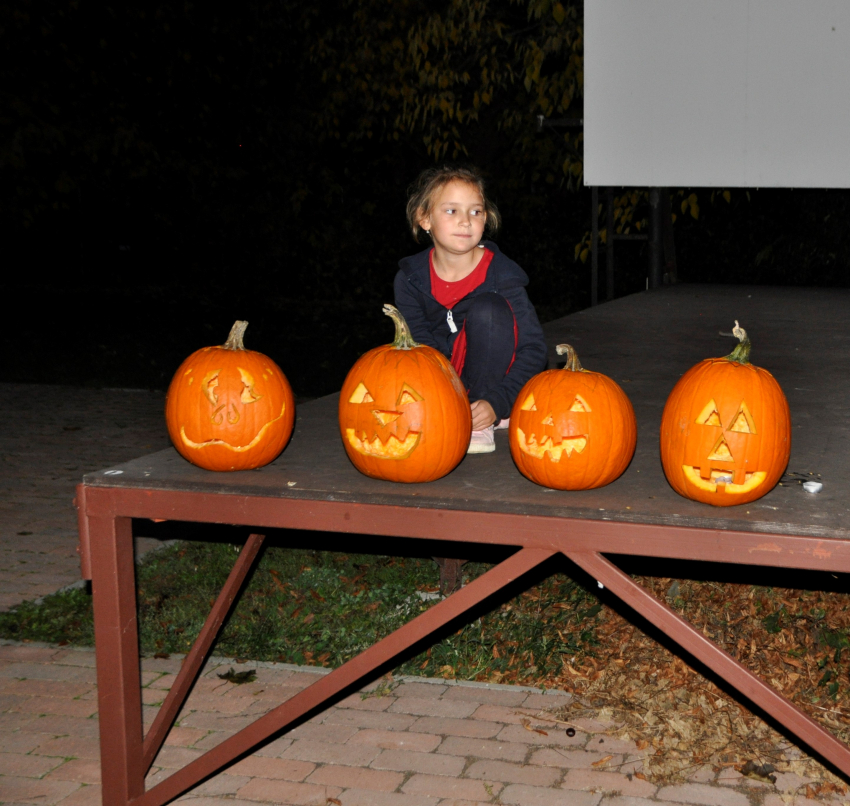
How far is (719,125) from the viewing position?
22.7 ft

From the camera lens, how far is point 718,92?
682 cm

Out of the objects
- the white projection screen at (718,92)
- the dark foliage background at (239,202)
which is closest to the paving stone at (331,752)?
the white projection screen at (718,92)

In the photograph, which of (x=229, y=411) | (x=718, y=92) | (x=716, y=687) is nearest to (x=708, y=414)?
(x=229, y=411)

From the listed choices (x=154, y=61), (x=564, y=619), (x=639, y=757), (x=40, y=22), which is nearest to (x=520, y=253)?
(x=154, y=61)

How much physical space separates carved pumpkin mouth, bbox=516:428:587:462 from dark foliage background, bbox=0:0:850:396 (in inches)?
224

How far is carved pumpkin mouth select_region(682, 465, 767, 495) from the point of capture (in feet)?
7.00

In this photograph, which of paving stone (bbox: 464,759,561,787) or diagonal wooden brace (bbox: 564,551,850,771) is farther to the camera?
paving stone (bbox: 464,759,561,787)

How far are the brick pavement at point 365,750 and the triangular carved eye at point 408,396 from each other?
1.01 meters

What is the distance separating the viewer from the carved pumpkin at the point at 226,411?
7.76 ft

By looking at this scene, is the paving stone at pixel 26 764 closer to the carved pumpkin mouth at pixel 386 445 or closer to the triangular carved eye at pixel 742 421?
the carved pumpkin mouth at pixel 386 445

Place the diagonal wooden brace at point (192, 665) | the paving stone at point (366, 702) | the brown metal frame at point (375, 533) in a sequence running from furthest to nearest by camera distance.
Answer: the paving stone at point (366, 702), the diagonal wooden brace at point (192, 665), the brown metal frame at point (375, 533)

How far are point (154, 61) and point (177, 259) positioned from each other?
4.33m

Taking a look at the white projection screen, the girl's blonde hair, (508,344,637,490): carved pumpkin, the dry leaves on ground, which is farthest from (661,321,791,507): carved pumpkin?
the white projection screen

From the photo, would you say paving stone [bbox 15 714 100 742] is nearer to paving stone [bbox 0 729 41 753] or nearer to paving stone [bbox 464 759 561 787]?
paving stone [bbox 0 729 41 753]
